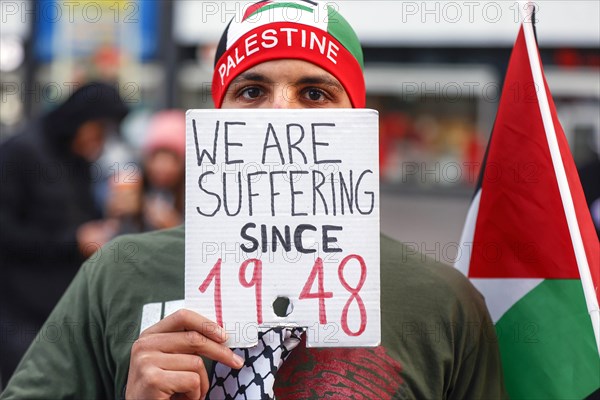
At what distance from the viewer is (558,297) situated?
2621 mm

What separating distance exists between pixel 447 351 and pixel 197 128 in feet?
2.73

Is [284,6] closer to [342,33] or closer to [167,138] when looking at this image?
[342,33]

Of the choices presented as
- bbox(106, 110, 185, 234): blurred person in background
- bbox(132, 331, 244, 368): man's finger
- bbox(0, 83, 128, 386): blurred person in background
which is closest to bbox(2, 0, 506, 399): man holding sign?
bbox(132, 331, 244, 368): man's finger

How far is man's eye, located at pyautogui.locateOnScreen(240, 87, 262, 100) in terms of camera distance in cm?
247

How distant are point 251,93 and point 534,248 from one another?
933mm

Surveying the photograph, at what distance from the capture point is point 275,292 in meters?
2.06

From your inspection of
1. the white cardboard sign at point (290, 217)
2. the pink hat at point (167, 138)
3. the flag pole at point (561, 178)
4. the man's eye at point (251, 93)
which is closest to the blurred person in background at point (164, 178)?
the pink hat at point (167, 138)

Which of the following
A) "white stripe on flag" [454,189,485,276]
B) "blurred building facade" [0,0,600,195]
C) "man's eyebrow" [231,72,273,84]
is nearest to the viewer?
"man's eyebrow" [231,72,273,84]

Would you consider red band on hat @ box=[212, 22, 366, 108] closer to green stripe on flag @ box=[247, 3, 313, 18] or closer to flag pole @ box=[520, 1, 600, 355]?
green stripe on flag @ box=[247, 3, 313, 18]

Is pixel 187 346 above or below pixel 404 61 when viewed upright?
below

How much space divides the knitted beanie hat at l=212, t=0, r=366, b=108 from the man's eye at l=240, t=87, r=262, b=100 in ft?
Result: 0.20

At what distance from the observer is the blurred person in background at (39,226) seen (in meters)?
5.03

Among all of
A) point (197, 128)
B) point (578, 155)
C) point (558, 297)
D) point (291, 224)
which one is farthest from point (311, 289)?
point (578, 155)

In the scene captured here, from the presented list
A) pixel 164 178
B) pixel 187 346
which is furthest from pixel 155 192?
pixel 187 346
